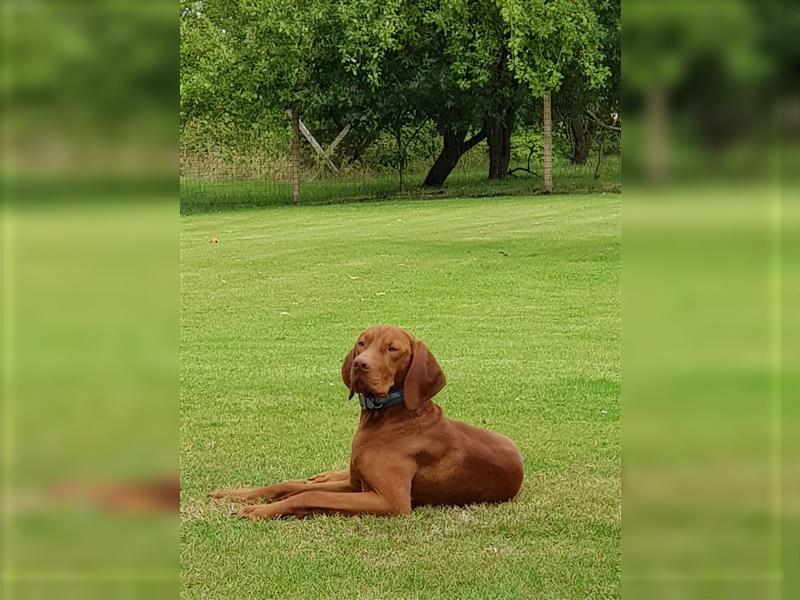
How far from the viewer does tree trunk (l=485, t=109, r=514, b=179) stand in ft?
90.1

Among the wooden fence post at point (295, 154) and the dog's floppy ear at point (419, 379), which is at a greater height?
the wooden fence post at point (295, 154)

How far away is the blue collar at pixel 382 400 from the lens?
474 centimetres

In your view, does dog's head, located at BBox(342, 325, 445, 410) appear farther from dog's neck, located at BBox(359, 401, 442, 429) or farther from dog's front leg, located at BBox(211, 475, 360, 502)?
dog's front leg, located at BBox(211, 475, 360, 502)

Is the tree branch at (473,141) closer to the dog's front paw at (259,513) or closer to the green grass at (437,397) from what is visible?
the green grass at (437,397)

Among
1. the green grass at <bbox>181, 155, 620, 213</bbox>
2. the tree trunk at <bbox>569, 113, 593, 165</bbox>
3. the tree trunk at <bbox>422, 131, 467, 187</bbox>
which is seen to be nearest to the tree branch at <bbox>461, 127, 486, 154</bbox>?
the tree trunk at <bbox>422, 131, 467, 187</bbox>

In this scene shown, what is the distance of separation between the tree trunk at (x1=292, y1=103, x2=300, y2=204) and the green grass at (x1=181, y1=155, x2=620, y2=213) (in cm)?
27

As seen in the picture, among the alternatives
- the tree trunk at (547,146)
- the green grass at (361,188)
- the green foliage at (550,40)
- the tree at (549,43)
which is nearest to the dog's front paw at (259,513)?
the green foliage at (550,40)

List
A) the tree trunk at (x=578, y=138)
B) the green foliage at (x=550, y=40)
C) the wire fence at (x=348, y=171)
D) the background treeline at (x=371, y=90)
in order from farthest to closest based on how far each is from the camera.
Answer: the wire fence at (x=348, y=171)
the background treeline at (x=371, y=90)
the tree trunk at (x=578, y=138)
the green foliage at (x=550, y=40)

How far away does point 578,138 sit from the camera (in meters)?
25.8

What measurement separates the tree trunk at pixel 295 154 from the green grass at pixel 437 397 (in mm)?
6363
